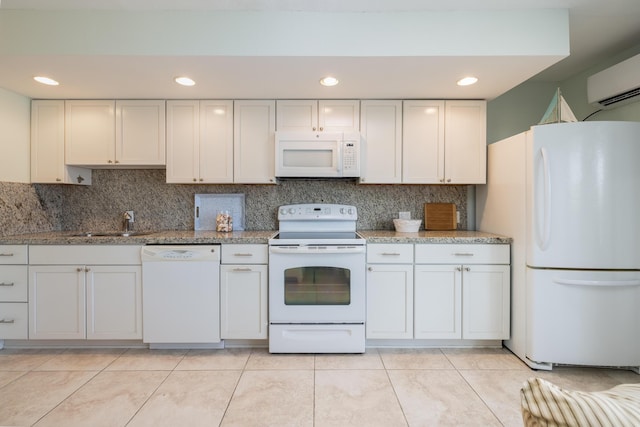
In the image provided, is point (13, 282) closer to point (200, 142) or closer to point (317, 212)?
point (200, 142)

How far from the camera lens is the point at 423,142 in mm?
2822

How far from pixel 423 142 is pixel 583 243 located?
135 cm

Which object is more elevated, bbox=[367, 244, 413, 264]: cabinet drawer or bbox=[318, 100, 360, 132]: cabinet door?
bbox=[318, 100, 360, 132]: cabinet door

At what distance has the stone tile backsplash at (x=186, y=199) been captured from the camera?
3.13 metres

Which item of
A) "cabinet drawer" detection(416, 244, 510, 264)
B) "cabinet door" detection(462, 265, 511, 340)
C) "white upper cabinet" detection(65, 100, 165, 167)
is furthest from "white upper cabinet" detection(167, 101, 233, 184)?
"cabinet door" detection(462, 265, 511, 340)

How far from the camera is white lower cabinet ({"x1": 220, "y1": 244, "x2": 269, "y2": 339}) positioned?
2453 millimetres

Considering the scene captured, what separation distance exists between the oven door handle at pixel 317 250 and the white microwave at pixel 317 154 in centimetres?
66

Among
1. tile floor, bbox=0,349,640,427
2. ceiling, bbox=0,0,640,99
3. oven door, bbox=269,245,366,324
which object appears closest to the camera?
tile floor, bbox=0,349,640,427

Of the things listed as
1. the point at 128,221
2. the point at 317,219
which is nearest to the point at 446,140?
the point at 317,219

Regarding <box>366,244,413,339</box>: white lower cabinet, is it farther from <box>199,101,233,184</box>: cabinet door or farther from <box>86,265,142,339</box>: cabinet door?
<box>86,265,142,339</box>: cabinet door

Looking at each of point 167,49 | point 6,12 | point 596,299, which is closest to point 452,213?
point 596,299

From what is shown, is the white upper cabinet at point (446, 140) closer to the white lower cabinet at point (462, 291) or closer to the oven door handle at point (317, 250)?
the white lower cabinet at point (462, 291)

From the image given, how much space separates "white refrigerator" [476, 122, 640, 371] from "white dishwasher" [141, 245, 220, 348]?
2280 millimetres

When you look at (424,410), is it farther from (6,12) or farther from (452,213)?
(6,12)
